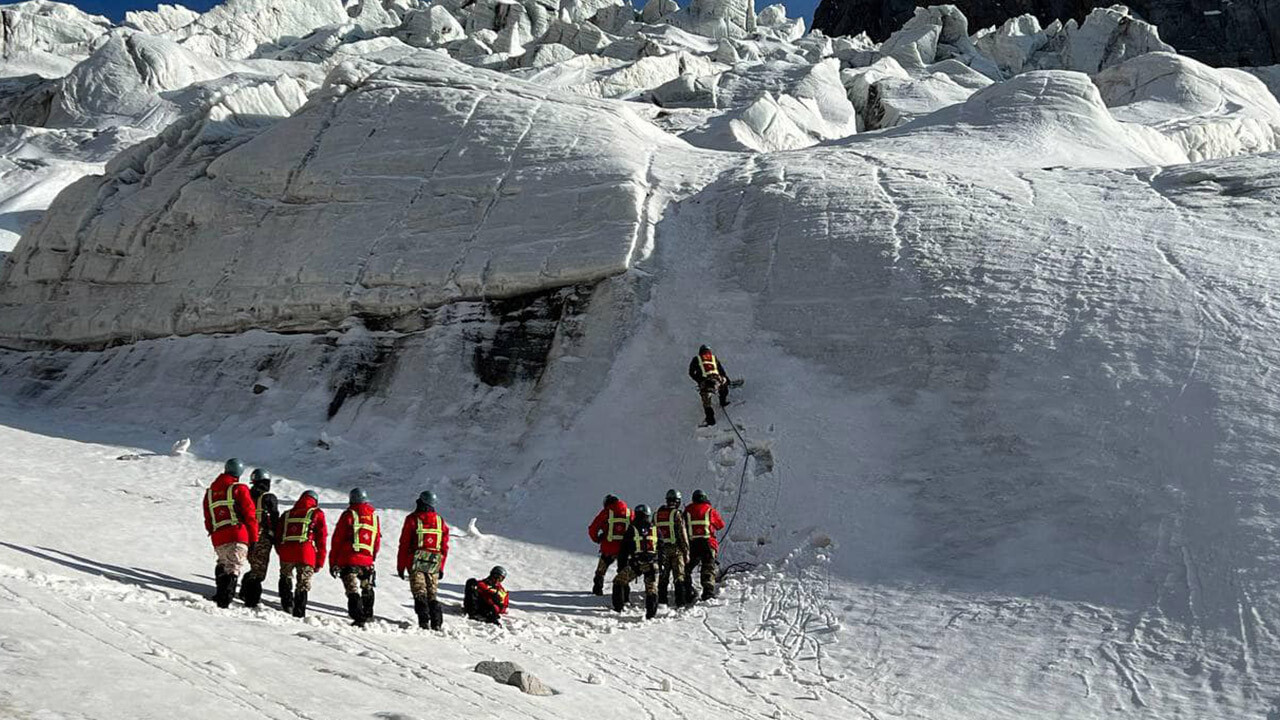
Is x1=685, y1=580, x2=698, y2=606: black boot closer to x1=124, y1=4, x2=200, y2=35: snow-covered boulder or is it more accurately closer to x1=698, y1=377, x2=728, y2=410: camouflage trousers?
x1=698, y1=377, x2=728, y2=410: camouflage trousers

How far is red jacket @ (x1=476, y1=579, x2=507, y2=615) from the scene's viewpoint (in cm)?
1181

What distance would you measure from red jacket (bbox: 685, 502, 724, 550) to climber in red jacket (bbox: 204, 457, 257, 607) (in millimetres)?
4810

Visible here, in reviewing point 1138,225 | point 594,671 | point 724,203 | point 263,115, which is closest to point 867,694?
point 594,671

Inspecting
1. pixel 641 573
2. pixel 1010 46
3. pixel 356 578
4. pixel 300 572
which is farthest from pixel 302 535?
pixel 1010 46

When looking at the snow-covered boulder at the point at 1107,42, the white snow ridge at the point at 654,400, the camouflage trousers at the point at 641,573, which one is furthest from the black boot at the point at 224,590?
the snow-covered boulder at the point at 1107,42

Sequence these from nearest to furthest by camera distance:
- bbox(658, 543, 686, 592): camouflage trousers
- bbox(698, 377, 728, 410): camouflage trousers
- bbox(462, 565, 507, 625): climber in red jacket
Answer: bbox(462, 565, 507, 625): climber in red jacket < bbox(658, 543, 686, 592): camouflage trousers < bbox(698, 377, 728, 410): camouflage trousers

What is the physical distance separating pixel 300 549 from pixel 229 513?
2.45ft

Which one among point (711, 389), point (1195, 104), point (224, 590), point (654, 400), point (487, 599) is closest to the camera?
point (224, 590)

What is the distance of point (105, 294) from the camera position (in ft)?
76.3

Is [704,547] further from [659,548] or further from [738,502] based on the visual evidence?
[738,502]

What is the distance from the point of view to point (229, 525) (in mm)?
10680

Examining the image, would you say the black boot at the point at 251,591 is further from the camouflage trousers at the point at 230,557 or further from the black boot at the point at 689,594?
the black boot at the point at 689,594

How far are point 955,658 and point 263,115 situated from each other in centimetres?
2144

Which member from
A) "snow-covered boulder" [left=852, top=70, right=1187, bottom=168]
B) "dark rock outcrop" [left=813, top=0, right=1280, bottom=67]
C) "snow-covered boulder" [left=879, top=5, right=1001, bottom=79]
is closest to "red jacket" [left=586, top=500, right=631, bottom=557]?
"snow-covered boulder" [left=852, top=70, right=1187, bottom=168]
